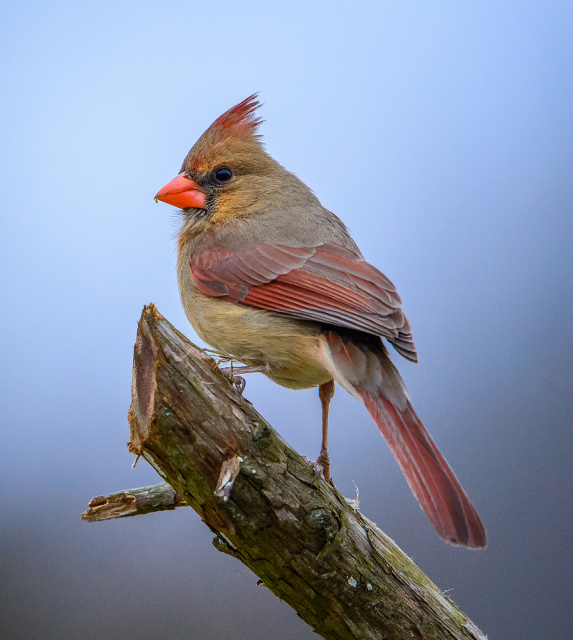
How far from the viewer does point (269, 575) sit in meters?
1.85

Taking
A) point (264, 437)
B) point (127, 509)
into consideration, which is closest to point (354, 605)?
point (264, 437)

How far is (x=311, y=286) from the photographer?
2.19 metres

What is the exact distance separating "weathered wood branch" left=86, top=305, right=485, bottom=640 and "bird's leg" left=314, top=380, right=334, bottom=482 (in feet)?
1.33

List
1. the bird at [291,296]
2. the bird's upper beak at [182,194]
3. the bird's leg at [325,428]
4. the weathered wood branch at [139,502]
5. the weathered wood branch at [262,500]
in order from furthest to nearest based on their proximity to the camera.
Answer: the bird's upper beak at [182,194], the bird's leg at [325,428], the weathered wood branch at [139,502], the bird at [291,296], the weathered wood branch at [262,500]

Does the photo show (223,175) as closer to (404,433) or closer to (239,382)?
(239,382)

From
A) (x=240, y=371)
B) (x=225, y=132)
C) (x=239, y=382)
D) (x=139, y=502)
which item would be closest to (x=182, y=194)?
(x=225, y=132)

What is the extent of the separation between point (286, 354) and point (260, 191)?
33.4 inches

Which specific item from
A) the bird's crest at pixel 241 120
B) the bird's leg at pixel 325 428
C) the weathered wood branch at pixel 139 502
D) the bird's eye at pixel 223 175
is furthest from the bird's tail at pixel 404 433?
the bird's crest at pixel 241 120

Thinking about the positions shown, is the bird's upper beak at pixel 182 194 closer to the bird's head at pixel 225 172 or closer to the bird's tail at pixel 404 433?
the bird's head at pixel 225 172

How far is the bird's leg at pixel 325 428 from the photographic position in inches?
95.0

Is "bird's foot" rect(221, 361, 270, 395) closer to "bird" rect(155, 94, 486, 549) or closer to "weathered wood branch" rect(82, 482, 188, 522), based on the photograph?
"bird" rect(155, 94, 486, 549)

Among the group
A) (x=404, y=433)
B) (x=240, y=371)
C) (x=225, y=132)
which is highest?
(x=225, y=132)

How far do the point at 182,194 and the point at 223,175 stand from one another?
0.64ft

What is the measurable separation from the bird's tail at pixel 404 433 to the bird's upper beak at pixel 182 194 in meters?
0.90
